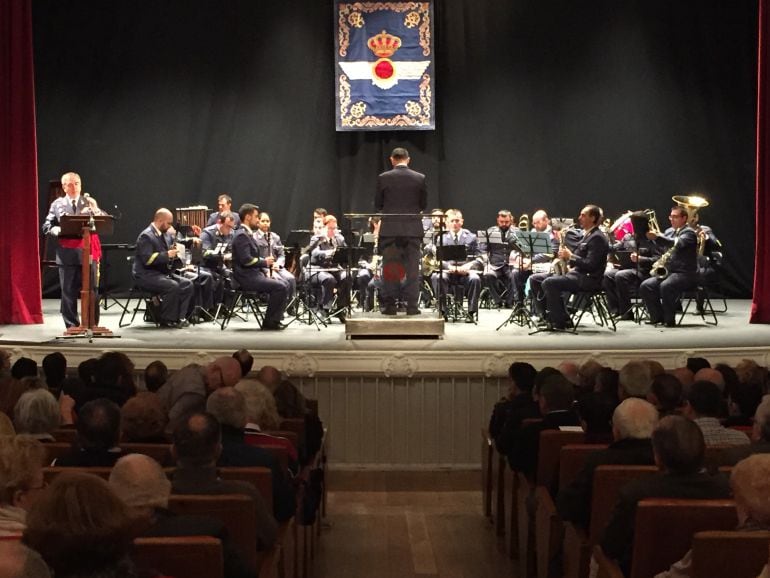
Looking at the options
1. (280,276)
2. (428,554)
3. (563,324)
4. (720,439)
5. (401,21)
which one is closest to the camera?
(720,439)

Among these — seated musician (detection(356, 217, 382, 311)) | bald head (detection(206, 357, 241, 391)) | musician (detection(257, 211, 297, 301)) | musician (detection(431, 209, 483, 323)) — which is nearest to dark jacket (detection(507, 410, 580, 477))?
bald head (detection(206, 357, 241, 391))

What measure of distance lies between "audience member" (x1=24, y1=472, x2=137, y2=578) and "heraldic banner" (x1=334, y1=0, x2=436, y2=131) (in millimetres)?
12296

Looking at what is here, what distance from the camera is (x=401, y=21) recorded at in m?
14.1

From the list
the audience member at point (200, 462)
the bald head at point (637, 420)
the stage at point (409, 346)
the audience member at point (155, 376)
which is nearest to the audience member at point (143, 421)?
the audience member at point (200, 462)

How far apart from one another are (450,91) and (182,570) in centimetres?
1216

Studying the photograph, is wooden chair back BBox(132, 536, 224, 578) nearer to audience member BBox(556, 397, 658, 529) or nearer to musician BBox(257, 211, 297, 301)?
audience member BBox(556, 397, 658, 529)

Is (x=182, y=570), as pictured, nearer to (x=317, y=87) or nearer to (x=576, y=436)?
(x=576, y=436)

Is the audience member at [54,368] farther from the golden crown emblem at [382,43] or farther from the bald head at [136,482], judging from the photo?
the golden crown emblem at [382,43]

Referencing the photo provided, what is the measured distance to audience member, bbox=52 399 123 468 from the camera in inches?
152

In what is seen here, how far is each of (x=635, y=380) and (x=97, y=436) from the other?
8.87 feet

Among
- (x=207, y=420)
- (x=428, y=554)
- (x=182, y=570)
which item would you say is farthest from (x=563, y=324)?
(x=182, y=570)

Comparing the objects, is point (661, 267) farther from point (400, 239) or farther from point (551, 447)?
point (551, 447)

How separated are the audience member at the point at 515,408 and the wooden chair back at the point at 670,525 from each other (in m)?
2.26

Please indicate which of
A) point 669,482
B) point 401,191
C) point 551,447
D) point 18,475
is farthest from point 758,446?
point 401,191
